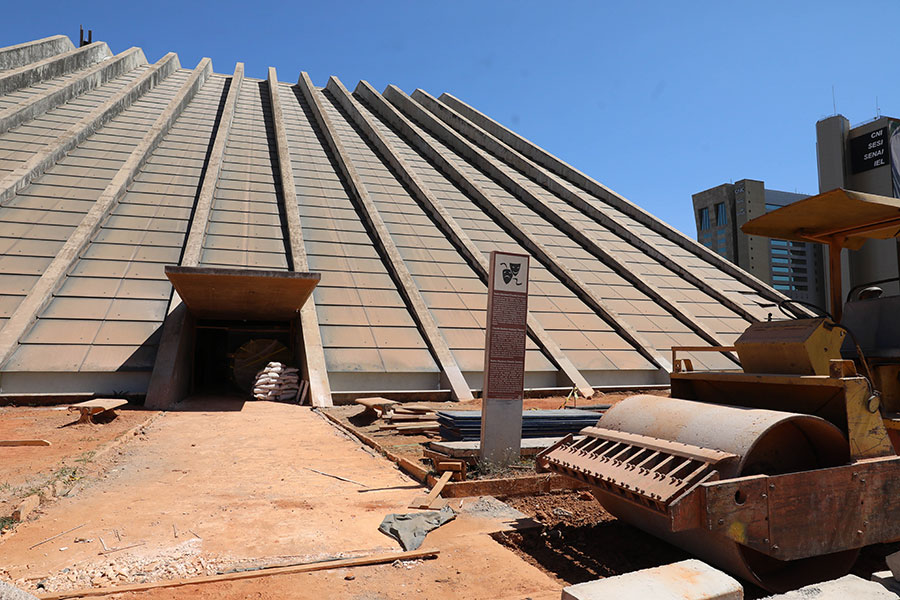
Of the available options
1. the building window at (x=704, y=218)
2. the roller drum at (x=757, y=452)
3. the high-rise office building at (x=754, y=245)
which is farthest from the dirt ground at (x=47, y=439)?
the building window at (x=704, y=218)

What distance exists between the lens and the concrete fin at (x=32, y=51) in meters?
28.3

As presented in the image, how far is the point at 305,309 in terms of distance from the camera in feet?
52.2

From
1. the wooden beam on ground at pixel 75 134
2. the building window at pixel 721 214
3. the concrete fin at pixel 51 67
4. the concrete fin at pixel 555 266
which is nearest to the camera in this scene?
the concrete fin at pixel 555 266

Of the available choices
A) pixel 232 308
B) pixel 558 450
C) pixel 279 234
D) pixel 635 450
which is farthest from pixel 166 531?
pixel 279 234

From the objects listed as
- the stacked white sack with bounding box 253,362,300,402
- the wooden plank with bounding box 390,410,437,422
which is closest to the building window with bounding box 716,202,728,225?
the stacked white sack with bounding box 253,362,300,402

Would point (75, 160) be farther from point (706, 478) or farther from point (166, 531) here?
point (706, 478)

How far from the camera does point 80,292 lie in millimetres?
14930

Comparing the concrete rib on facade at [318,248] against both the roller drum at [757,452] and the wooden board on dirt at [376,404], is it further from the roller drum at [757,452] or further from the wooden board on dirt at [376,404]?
the roller drum at [757,452]

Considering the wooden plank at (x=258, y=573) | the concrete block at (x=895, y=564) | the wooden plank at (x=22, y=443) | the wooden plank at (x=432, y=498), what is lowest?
the wooden plank at (x=258, y=573)

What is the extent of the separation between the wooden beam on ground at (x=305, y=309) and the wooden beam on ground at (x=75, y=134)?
750cm

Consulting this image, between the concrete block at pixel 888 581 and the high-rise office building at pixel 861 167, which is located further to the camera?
the high-rise office building at pixel 861 167

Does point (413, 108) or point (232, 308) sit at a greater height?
point (413, 108)

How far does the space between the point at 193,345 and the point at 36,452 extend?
8.48 meters

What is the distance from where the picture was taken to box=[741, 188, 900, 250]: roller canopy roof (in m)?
5.02
